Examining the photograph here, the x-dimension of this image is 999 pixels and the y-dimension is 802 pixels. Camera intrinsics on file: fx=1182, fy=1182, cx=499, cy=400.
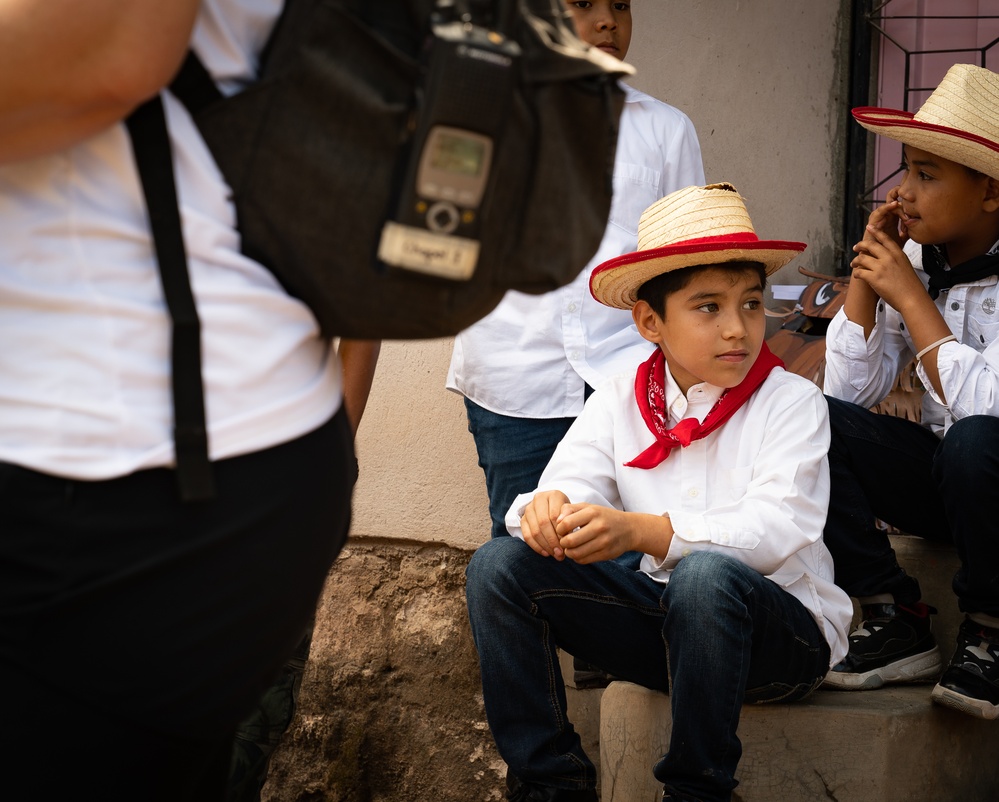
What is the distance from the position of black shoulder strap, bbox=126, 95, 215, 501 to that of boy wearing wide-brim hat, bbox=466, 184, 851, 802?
4.59 ft

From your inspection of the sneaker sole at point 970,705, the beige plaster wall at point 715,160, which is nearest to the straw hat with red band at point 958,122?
the beige plaster wall at point 715,160

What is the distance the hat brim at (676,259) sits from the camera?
251 cm

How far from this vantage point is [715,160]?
3805 millimetres

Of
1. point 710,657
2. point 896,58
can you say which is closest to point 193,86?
point 710,657

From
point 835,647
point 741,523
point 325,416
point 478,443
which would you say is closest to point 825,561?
point 835,647

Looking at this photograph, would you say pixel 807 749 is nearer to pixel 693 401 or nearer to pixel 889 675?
pixel 889 675

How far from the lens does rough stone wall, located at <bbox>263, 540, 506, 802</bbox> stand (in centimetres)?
357

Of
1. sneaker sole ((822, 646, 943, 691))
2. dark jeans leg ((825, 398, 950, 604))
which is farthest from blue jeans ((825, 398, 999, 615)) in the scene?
sneaker sole ((822, 646, 943, 691))

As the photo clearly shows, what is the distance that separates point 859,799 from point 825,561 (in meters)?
0.51

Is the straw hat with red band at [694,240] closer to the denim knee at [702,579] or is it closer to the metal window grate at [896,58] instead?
the denim knee at [702,579]

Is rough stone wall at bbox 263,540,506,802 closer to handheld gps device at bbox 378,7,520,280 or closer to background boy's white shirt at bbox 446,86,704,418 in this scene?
background boy's white shirt at bbox 446,86,704,418

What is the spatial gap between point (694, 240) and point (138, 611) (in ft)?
6.05

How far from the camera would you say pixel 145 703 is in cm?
93

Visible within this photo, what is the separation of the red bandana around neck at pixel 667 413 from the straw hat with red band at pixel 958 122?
0.63 m
